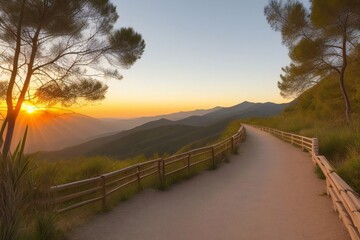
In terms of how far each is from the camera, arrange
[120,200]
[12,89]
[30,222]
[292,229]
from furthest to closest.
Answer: [12,89] < [120,200] < [292,229] < [30,222]

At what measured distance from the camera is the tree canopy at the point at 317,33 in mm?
21344

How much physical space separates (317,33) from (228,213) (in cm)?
2079

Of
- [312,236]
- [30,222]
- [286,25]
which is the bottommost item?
[312,236]

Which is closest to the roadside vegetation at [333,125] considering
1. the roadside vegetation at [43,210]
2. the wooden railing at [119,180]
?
the wooden railing at [119,180]

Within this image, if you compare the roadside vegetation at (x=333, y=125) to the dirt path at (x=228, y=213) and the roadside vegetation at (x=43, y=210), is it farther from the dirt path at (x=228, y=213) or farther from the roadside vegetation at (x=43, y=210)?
the roadside vegetation at (x=43, y=210)

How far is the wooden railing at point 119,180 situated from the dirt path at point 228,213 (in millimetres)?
549

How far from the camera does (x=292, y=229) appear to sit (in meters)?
6.21

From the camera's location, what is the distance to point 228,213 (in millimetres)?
7422

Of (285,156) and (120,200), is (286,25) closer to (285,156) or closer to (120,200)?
(285,156)

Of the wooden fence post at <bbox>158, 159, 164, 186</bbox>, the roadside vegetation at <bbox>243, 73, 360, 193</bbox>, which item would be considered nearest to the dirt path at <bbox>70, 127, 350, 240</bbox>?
the wooden fence post at <bbox>158, 159, 164, 186</bbox>

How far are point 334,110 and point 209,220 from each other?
3092cm

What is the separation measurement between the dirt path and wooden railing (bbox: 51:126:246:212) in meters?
0.55

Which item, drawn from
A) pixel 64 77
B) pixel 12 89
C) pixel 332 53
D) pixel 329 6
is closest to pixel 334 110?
pixel 332 53

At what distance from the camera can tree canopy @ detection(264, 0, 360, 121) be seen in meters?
21.3
